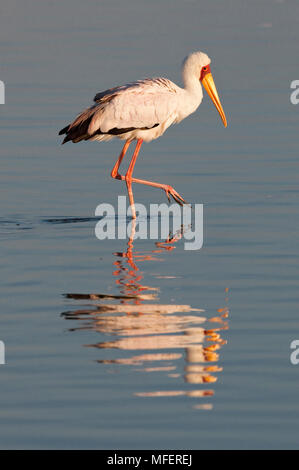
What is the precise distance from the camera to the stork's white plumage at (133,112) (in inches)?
654

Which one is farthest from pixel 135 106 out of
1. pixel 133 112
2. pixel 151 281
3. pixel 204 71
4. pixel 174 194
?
pixel 151 281

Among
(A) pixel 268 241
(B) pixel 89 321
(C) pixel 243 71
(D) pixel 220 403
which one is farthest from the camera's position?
(C) pixel 243 71

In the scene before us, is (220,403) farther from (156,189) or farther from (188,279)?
(156,189)

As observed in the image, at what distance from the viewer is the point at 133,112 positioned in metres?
16.8

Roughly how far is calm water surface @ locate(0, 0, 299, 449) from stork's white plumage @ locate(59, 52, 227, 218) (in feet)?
2.13

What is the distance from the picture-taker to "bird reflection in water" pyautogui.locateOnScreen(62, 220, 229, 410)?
9484mm

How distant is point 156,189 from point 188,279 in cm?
518

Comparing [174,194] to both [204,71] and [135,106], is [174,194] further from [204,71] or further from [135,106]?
[204,71]

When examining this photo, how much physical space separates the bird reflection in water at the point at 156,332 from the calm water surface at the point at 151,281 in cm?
2

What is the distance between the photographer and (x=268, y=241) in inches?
540

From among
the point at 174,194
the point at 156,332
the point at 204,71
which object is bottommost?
the point at 156,332

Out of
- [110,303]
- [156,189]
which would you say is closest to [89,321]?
[110,303]

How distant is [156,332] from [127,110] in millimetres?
6697

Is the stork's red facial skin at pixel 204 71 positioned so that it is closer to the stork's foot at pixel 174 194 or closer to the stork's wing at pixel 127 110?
the stork's wing at pixel 127 110
